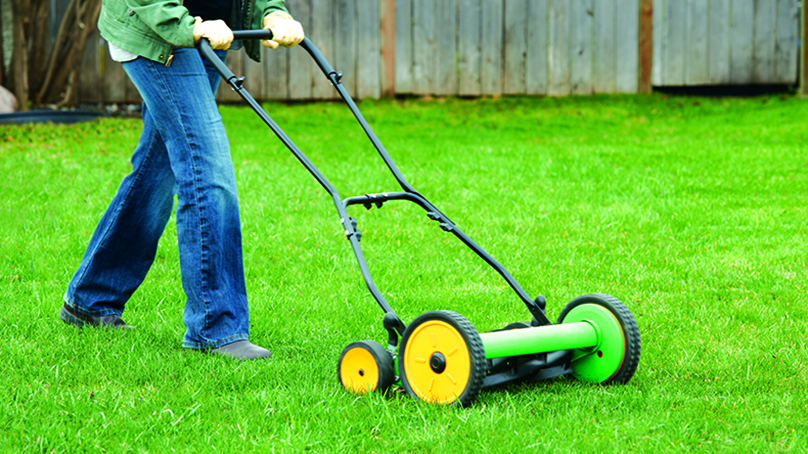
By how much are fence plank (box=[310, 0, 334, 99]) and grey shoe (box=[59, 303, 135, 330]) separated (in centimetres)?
692

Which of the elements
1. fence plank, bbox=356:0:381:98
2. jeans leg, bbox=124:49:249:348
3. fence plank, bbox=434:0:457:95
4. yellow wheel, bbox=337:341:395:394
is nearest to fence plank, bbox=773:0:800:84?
fence plank, bbox=434:0:457:95

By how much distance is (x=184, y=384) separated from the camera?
252 cm

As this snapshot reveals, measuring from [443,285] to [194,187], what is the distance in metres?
1.47

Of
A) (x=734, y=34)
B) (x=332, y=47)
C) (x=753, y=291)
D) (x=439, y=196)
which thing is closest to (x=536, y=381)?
(x=753, y=291)

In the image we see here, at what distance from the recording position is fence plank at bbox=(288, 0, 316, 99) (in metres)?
9.75

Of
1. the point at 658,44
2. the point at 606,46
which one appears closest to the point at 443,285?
the point at 606,46

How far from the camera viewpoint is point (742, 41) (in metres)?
10.2

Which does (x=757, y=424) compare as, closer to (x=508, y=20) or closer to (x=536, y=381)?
(x=536, y=381)

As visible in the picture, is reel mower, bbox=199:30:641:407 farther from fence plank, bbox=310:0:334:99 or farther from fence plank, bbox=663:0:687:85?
fence plank, bbox=663:0:687:85

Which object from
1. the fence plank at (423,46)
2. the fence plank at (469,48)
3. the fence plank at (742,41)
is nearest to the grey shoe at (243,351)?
the fence plank at (423,46)

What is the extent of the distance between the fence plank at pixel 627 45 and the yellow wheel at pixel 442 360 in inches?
328

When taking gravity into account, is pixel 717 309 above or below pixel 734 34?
below

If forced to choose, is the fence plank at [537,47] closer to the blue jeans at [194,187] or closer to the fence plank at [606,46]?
the fence plank at [606,46]

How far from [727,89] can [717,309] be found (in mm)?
8029
